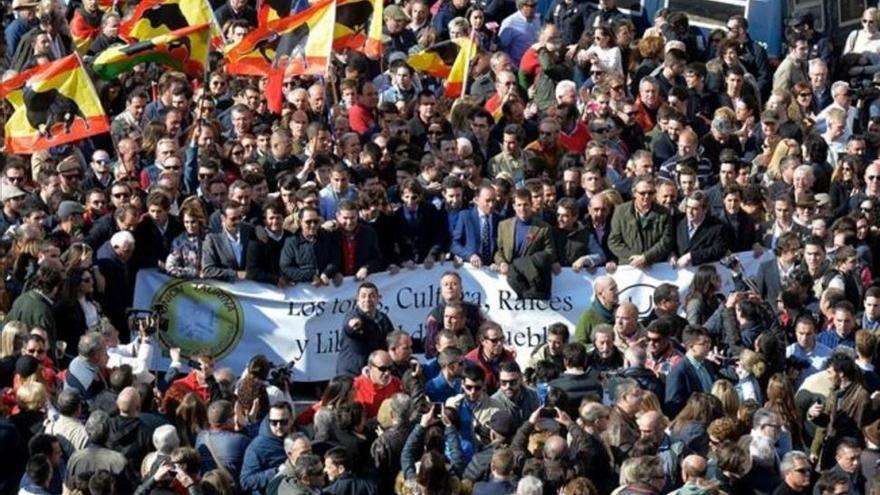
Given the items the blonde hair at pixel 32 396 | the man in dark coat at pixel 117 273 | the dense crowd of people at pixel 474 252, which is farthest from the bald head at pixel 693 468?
the man in dark coat at pixel 117 273

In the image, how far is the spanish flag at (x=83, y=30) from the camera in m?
31.8

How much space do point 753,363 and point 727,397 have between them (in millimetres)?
838

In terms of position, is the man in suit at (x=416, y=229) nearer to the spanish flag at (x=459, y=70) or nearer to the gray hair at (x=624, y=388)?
the gray hair at (x=624, y=388)

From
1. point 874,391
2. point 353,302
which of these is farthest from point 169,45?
point 874,391

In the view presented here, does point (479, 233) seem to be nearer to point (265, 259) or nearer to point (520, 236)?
point (520, 236)

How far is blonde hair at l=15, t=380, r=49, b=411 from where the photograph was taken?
22.5 meters

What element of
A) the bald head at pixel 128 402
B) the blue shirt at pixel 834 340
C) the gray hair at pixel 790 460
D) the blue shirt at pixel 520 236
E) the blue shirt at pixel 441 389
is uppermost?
the blue shirt at pixel 520 236

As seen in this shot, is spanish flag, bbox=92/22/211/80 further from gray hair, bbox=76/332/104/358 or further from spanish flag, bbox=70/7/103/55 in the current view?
gray hair, bbox=76/332/104/358

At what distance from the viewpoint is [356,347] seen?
25.1m

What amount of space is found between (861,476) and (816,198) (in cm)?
563

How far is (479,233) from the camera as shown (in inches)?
1048

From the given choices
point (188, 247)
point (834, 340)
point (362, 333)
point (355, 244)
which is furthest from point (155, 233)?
point (834, 340)

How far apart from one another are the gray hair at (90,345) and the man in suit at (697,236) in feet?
18.1

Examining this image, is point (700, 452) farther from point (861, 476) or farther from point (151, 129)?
point (151, 129)
